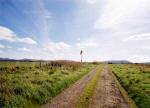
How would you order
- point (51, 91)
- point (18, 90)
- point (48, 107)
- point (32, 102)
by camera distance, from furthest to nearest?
1. point (51, 91)
2. point (18, 90)
3. point (32, 102)
4. point (48, 107)

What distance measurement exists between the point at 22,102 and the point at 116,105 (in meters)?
4.72

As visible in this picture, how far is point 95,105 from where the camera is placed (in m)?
4.25

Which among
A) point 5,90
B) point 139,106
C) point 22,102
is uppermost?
point 5,90

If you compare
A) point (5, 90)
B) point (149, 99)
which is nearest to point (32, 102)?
A: point (5, 90)

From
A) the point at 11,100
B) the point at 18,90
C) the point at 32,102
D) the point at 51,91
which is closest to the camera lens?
the point at 11,100

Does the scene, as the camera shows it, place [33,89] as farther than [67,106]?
Yes

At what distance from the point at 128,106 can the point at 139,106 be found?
23.3 inches

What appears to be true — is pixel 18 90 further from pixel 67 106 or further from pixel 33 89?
pixel 67 106

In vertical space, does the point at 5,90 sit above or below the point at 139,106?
above

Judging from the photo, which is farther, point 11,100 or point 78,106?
point 78,106

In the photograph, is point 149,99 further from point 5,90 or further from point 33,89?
point 5,90

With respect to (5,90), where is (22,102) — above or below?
below

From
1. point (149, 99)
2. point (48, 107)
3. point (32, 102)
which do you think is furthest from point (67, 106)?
point (149, 99)

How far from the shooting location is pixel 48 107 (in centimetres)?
415
